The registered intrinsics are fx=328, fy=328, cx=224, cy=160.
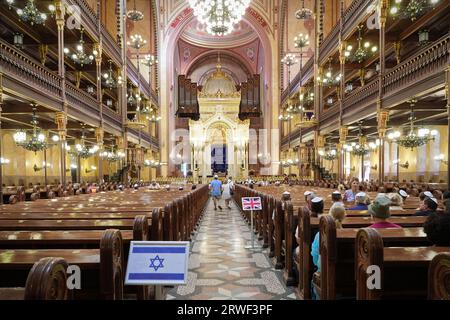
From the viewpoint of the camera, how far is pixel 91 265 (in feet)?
7.54

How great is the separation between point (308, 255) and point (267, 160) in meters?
30.4

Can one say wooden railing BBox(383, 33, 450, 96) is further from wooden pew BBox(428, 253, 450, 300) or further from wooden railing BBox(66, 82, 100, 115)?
wooden railing BBox(66, 82, 100, 115)

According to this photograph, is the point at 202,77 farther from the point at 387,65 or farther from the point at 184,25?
the point at 387,65

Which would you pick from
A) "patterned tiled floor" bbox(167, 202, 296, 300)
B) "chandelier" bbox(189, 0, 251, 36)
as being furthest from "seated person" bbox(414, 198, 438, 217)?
"chandelier" bbox(189, 0, 251, 36)

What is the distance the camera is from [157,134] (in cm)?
3216

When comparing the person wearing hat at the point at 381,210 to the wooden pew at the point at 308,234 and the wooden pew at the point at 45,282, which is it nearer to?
the wooden pew at the point at 308,234

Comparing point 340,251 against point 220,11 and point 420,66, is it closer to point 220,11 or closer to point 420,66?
point 420,66

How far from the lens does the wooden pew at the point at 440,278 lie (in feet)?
5.35

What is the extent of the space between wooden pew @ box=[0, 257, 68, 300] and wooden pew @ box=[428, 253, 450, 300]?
1888 mm

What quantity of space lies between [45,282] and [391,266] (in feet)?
6.85

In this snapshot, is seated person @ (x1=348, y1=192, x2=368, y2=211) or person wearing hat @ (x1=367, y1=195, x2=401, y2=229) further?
seated person @ (x1=348, y1=192, x2=368, y2=211)

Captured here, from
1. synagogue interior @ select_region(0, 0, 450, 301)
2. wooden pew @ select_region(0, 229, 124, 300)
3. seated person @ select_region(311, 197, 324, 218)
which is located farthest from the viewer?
seated person @ select_region(311, 197, 324, 218)

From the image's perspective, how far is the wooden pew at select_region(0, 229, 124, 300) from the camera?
2.29m

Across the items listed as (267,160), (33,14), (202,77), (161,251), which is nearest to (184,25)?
(202,77)
